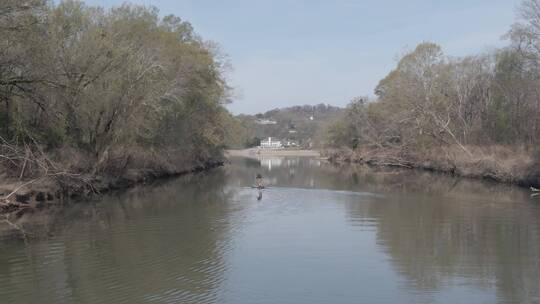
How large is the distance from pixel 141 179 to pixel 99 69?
12834 millimetres

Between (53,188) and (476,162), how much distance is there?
3430cm

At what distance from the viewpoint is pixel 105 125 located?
34125 mm

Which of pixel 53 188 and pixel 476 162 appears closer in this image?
pixel 53 188

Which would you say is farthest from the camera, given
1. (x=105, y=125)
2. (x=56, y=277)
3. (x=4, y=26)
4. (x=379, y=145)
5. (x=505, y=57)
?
(x=379, y=145)

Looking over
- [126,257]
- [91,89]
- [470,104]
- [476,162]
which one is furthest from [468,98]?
[126,257]

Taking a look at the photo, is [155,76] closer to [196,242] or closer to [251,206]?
[251,206]

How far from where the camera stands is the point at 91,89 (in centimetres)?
3158

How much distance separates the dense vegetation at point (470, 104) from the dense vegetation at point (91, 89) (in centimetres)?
2260

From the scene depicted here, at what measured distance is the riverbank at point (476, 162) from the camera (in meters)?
38.1

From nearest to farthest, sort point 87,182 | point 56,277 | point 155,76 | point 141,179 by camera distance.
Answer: point 56,277 → point 87,182 → point 155,76 → point 141,179

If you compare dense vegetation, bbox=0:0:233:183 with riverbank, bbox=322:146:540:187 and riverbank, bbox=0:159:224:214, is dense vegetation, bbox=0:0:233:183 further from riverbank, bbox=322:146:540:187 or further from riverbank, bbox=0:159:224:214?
riverbank, bbox=322:146:540:187

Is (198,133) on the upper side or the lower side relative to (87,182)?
upper

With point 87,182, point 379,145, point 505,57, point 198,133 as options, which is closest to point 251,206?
point 87,182

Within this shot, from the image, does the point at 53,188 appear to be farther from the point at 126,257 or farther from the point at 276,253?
the point at 276,253
